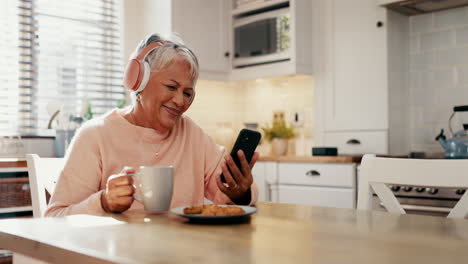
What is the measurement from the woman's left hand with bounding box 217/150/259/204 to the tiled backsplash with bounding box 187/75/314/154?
2.61 metres

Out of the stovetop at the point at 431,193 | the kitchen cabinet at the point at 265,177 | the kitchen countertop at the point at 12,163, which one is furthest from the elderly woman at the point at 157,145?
the kitchen cabinet at the point at 265,177

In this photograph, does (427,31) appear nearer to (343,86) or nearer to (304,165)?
(343,86)

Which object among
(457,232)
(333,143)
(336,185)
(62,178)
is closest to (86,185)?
(62,178)

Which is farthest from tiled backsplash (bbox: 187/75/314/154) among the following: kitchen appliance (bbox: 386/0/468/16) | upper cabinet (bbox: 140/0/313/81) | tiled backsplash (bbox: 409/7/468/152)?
kitchen appliance (bbox: 386/0/468/16)

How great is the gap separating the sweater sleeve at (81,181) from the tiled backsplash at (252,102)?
259 centimetres

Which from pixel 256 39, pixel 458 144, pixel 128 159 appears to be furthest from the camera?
pixel 256 39

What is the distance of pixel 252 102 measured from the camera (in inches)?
177

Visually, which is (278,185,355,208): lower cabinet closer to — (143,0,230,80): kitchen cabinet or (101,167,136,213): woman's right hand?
(143,0,230,80): kitchen cabinet

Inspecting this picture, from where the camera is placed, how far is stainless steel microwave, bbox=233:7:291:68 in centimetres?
382

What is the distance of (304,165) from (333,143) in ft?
1.14

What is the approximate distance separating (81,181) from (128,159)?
0.17m

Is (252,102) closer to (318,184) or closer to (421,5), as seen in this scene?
(318,184)

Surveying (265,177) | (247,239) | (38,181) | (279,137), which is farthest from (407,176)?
(279,137)

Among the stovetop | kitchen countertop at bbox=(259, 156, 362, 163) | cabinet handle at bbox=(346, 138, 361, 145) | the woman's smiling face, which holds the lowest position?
the stovetop
